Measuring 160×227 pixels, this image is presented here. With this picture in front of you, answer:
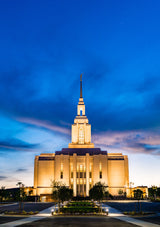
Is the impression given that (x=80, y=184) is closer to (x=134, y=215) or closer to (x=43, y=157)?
(x=43, y=157)

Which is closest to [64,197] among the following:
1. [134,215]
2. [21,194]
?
[21,194]

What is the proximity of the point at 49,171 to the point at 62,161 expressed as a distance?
26.7 feet

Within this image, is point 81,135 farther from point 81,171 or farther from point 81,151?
point 81,171

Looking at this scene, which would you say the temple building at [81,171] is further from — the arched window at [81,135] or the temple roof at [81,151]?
the arched window at [81,135]

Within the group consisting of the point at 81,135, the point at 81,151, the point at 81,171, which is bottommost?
the point at 81,171

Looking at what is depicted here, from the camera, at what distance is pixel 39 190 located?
112188mm

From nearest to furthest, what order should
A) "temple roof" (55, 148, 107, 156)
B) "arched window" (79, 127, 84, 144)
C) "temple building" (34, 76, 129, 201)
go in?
"temple building" (34, 76, 129, 201), "temple roof" (55, 148, 107, 156), "arched window" (79, 127, 84, 144)

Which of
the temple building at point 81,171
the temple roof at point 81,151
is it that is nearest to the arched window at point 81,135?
the temple roof at point 81,151

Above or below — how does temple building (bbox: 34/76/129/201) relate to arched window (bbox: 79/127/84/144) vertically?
below

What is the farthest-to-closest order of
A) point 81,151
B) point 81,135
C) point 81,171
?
point 81,135 → point 81,151 → point 81,171

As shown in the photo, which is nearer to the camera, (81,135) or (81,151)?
(81,151)

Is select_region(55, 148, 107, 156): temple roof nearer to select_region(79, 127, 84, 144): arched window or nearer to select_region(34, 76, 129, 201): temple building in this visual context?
select_region(34, 76, 129, 201): temple building

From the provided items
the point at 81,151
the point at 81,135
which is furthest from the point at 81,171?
the point at 81,135

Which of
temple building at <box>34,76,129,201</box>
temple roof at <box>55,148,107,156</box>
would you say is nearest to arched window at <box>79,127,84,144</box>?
temple roof at <box>55,148,107,156</box>
